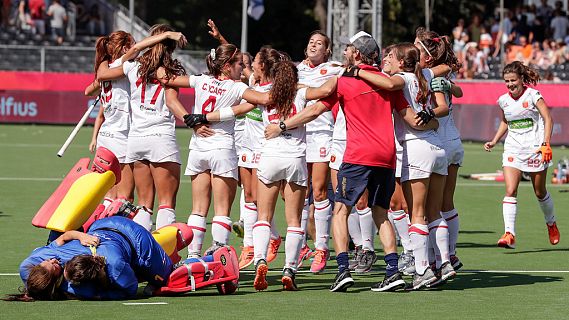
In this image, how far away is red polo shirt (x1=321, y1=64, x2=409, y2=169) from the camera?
33.7ft

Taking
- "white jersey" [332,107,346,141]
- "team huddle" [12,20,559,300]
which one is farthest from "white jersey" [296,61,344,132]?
"white jersey" [332,107,346,141]

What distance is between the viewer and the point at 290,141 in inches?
422

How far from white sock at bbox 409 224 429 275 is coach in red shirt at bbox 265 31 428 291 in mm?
220

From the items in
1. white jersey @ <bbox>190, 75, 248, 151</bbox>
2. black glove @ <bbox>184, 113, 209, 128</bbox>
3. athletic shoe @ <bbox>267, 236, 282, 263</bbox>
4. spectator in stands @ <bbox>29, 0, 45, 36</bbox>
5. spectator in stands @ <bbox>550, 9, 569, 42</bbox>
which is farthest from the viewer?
spectator in stands @ <bbox>29, 0, 45, 36</bbox>

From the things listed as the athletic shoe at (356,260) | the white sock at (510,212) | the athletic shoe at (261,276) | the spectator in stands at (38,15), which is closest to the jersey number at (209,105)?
the athletic shoe at (261,276)

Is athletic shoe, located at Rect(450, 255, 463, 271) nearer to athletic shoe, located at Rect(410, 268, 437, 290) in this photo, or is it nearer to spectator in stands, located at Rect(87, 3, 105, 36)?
athletic shoe, located at Rect(410, 268, 437, 290)

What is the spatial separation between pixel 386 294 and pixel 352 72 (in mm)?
1844

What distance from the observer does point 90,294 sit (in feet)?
31.6

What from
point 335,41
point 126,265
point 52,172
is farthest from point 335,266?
point 335,41

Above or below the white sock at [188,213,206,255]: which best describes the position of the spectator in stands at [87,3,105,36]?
above

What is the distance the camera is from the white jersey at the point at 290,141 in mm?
10664

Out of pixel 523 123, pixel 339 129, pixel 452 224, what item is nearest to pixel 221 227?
pixel 339 129

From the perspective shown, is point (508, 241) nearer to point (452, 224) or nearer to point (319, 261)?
point (452, 224)

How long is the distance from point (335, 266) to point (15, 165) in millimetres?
12643
